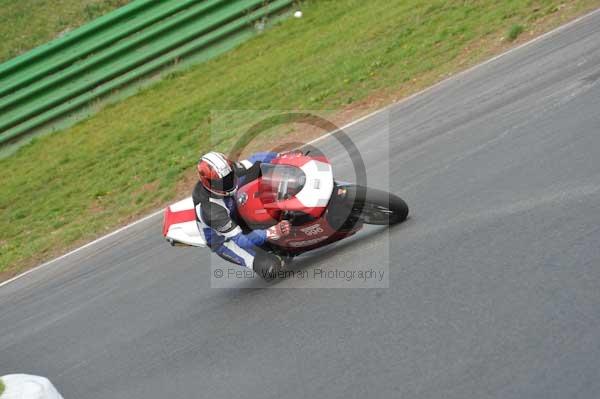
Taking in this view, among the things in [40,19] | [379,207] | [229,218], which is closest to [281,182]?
[229,218]

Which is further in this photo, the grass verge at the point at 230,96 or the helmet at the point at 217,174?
the grass verge at the point at 230,96

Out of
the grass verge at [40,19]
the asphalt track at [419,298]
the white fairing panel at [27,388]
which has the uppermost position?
the grass verge at [40,19]

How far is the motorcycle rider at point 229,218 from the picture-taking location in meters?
7.26

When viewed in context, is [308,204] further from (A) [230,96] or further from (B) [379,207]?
(A) [230,96]

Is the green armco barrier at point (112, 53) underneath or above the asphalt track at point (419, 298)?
above

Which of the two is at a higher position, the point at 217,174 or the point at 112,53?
the point at 112,53

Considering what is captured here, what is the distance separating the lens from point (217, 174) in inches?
283

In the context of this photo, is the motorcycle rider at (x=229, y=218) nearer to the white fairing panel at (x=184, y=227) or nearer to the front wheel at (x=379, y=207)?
the white fairing panel at (x=184, y=227)

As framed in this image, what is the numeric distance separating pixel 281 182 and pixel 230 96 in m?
10.3

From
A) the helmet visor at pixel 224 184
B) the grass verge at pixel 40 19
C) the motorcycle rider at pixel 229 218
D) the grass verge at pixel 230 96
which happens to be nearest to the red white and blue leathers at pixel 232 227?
the motorcycle rider at pixel 229 218

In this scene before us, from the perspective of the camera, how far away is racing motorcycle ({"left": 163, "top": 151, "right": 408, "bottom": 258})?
23.3 feet

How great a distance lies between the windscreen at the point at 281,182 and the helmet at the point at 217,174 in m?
0.30

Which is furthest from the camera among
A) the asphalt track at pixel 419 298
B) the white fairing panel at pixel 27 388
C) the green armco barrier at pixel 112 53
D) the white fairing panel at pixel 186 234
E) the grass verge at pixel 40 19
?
the grass verge at pixel 40 19

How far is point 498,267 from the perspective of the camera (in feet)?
19.0
